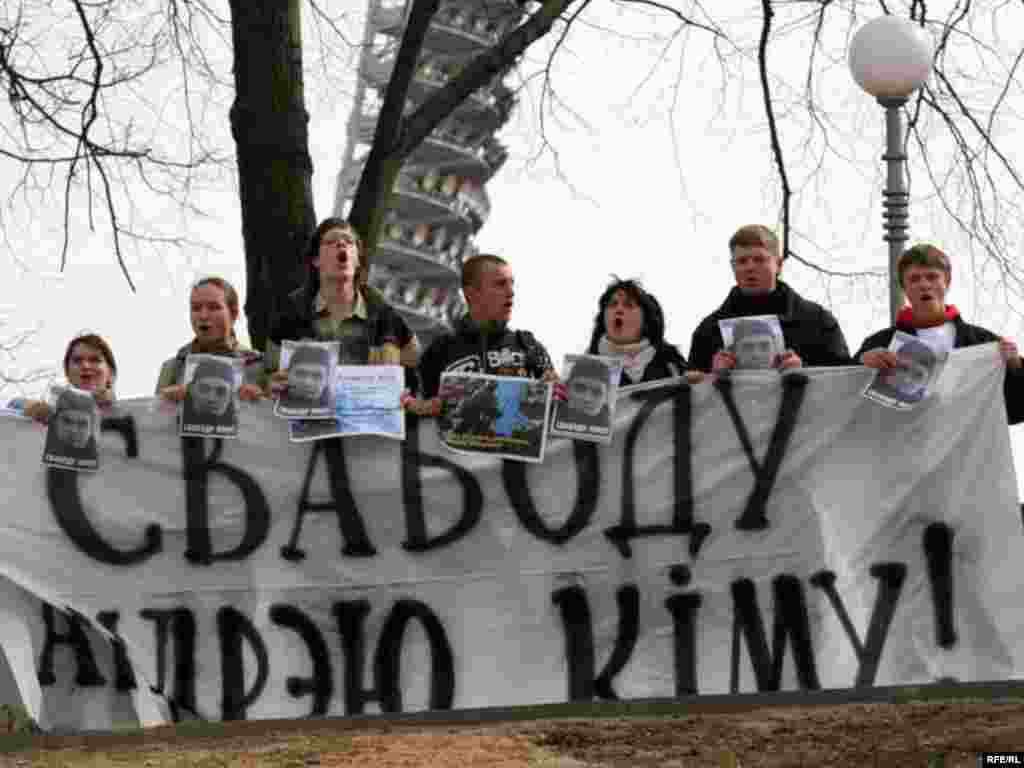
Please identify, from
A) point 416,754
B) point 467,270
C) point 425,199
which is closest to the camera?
point 416,754

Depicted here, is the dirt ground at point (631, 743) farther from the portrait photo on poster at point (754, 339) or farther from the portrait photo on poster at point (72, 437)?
the portrait photo on poster at point (754, 339)

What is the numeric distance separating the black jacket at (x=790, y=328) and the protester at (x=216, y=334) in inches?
A: 64.0

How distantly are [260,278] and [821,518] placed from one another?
492 cm

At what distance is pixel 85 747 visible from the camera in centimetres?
825

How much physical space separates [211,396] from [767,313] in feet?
6.76

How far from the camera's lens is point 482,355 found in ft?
28.7

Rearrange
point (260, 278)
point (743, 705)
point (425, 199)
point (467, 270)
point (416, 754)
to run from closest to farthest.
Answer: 1. point (416, 754)
2. point (743, 705)
3. point (467, 270)
4. point (260, 278)
5. point (425, 199)

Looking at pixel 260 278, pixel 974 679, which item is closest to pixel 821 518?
pixel 974 679

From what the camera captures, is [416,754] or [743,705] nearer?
[416,754]

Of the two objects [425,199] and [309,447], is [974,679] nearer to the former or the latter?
[309,447]

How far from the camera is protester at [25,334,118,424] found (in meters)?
8.90

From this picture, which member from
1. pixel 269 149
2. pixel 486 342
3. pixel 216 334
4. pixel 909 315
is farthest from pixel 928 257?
pixel 269 149

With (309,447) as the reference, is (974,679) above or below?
below

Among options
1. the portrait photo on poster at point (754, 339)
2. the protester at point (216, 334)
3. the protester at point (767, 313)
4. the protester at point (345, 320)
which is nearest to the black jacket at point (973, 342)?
the protester at point (767, 313)
